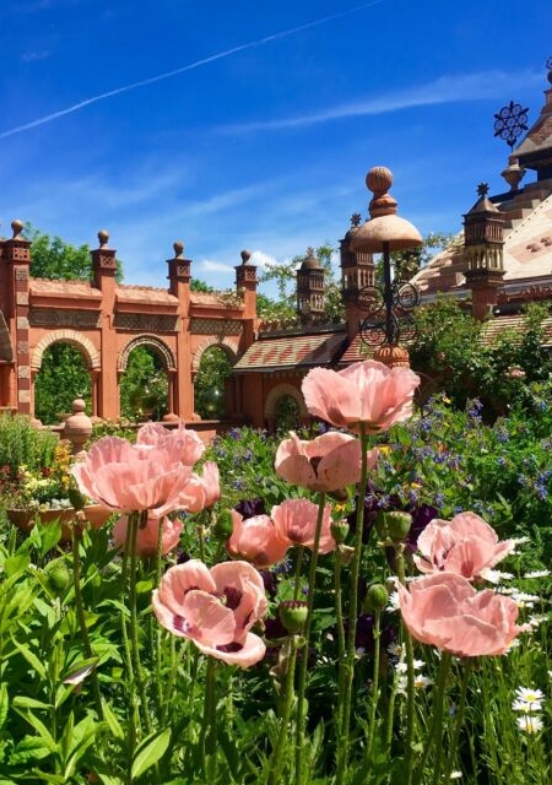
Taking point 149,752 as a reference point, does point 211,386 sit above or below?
above

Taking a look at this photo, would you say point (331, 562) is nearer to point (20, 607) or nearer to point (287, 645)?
point (20, 607)

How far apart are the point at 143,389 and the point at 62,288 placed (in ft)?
23.3

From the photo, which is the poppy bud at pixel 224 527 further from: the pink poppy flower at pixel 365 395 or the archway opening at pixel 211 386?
the archway opening at pixel 211 386

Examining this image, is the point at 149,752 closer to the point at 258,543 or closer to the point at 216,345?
the point at 258,543

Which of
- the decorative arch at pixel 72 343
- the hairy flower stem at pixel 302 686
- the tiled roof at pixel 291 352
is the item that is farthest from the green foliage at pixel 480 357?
the hairy flower stem at pixel 302 686

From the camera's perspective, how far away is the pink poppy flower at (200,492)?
1476 mm

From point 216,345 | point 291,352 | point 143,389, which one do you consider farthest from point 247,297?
point 143,389

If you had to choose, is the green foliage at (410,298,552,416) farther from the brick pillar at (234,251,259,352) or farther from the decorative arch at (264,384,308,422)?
the brick pillar at (234,251,259,352)

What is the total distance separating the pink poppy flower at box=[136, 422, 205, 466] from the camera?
4.40 feet

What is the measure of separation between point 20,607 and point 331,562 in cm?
151

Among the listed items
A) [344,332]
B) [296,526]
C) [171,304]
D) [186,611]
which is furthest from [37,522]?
[171,304]

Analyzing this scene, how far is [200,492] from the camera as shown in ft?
4.94

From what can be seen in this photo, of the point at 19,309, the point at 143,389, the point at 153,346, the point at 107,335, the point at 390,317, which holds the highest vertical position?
the point at 19,309

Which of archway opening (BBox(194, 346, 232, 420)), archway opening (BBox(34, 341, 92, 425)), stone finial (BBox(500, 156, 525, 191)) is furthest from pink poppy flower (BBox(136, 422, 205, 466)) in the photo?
stone finial (BBox(500, 156, 525, 191))
